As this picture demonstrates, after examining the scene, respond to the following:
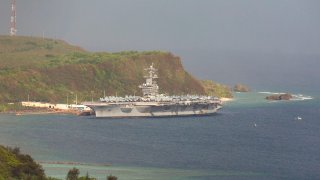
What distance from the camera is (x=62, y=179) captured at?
2623 inches

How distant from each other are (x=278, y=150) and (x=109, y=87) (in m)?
58.1

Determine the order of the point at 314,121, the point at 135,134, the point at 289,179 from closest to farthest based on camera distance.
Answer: the point at 289,179 < the point at 135,134 < the point at 314,121

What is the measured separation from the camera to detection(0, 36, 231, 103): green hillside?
5374 inches

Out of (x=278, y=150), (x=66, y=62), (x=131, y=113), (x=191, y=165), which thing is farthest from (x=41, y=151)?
(x=66, y=62)

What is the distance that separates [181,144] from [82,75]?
55138mm

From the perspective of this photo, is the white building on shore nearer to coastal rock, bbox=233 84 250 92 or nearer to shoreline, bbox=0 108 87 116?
shoreline, bbox=0 108 87 116

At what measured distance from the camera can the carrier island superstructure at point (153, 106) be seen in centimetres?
12012

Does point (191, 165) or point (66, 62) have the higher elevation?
point (66, 62)

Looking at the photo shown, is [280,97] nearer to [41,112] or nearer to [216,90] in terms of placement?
[216,90]

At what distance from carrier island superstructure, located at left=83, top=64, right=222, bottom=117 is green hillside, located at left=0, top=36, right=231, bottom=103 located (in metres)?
14.5

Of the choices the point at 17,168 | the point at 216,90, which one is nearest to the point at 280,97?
the point at 216,90

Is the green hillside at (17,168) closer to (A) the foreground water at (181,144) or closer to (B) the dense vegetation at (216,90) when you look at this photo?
(A) the foreground water at (181,144)

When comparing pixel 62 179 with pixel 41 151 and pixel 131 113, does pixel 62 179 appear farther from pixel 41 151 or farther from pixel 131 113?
pixel 131 113

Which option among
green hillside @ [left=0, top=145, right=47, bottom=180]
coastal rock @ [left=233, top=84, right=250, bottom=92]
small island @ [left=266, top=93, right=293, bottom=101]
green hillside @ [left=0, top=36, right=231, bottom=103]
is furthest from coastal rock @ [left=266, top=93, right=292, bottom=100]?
green hillside @ [left=0, top=145, right=47, bottom=180]
